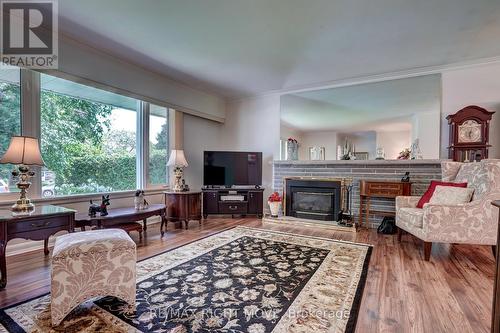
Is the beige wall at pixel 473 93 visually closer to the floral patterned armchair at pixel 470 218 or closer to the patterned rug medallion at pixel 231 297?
the floral patterned armchair at pixel 470 218

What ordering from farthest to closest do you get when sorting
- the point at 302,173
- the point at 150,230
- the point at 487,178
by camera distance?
1. the point at 302,173
2. the point at 150,230
3. the point at 487,178

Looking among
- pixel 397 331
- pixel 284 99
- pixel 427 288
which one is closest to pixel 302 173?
pixel 284 99

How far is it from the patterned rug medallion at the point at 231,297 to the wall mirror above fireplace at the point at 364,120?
208 cm

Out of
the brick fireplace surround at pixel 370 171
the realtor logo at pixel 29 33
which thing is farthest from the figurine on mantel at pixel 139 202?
the brick fireplace surround at pixel 370 171

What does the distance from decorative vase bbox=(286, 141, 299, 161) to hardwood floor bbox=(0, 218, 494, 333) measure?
1.91 metres

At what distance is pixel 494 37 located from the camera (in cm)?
294

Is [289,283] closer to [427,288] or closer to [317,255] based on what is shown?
[317,255]

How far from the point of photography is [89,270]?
160 cm

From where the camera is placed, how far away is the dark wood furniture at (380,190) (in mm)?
3709

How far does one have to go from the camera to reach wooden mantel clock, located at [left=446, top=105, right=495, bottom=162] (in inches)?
133

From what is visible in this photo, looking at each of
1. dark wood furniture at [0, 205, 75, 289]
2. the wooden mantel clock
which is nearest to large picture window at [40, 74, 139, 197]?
dark wood furniture at [0, 205, 75, 289]

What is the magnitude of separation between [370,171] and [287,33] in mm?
2672

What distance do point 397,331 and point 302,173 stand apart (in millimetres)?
3428

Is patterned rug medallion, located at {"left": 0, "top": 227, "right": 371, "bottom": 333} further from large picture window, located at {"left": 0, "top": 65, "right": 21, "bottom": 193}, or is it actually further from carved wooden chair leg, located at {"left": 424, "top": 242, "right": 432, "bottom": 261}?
large picture window, located at {"left": 0, "top": 65, "right": 21, "bottom": 193}
